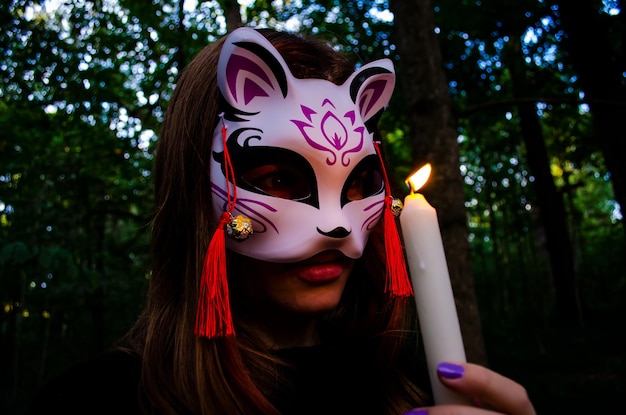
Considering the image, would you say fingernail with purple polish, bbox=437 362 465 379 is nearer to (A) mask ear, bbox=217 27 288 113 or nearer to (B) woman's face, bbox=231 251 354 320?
(B) woman's face, bbox=231 251 354 320

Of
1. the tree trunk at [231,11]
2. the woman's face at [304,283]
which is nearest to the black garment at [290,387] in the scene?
the woman's face at [304,283]

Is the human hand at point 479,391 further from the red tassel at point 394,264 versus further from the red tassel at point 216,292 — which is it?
the red tassel at point 216,292

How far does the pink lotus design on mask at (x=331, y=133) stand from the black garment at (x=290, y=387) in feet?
1.98

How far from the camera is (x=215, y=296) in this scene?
1218mm

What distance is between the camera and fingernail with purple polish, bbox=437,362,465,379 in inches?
31.4

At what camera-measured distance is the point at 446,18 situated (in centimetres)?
674

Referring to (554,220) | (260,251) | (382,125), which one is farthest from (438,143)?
(554,220)

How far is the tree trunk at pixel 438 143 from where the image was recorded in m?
2.67

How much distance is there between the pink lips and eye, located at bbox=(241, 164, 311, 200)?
0.59 ft

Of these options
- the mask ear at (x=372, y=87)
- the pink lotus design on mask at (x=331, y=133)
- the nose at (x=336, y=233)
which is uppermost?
the mask ear at (x=372, y=87)

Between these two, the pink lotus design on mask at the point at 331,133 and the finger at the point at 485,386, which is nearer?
the finger at the point at 485,386

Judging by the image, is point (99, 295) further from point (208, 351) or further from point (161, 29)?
point (208, 351)

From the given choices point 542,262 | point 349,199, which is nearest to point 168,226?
point 349,199

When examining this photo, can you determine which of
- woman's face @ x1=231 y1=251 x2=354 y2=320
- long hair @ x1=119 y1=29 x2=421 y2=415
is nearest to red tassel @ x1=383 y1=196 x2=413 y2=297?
woman's face @ x1=231 y1=251 x2=354 y2=320
